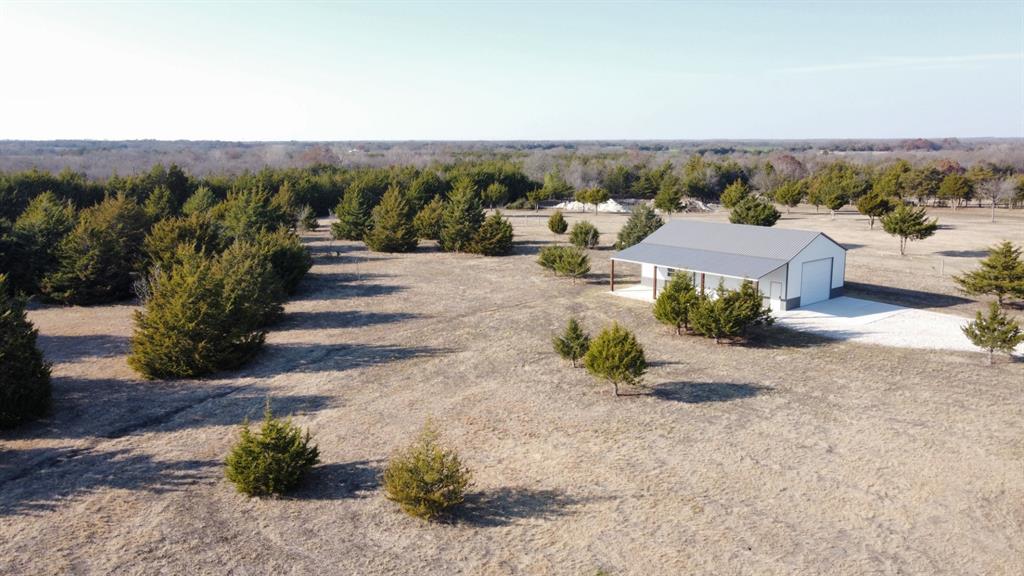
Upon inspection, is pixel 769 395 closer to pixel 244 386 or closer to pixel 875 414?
pixel 875 414

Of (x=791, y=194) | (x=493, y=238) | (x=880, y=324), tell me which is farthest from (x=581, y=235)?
(x=791, y=194)

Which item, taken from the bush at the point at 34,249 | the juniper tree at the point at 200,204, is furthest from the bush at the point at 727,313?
the juniper tree at the point at 200,204

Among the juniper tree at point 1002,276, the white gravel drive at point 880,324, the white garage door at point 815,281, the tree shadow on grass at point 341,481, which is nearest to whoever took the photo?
the tree shadow on grass at point 341,481

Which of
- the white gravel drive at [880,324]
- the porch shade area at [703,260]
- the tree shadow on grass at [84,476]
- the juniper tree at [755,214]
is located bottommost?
the tree shadow on grass at [84,476]

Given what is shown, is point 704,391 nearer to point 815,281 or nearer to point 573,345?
point 573,345

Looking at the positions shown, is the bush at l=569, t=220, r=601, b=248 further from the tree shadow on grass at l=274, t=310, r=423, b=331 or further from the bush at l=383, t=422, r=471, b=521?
the bush at l=383, t=422, r=471, b=521

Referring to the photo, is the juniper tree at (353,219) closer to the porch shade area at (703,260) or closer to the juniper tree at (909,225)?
the porch shade area at (703,260)

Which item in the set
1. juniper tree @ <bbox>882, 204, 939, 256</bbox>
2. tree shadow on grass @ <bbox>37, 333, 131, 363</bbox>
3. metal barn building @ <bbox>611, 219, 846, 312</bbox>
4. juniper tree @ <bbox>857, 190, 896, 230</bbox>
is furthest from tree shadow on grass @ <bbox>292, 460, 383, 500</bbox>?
juniper tree @ <bbox>857, 190, 896, 230</bbox>
